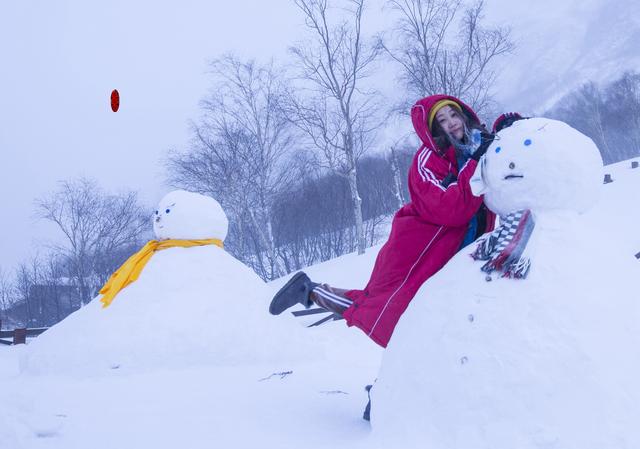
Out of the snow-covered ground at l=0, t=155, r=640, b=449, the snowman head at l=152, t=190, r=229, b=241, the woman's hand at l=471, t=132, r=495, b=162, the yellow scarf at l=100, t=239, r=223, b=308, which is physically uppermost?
the snowman head at l=152, t=190, r=229, b=241

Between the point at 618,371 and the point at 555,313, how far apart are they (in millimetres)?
274

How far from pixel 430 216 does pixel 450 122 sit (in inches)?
23.8

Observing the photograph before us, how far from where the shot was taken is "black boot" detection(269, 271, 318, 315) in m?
3.17

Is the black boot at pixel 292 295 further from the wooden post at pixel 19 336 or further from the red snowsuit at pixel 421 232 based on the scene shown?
the wooden post at pixel 19 336

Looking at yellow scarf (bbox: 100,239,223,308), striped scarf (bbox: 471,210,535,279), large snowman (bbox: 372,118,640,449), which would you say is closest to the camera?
large snowman (bbox: 372,118,640,449)

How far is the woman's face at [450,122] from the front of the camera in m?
2.67

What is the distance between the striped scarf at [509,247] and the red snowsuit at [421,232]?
243 millimetres

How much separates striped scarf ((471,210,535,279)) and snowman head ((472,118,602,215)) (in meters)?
0.11

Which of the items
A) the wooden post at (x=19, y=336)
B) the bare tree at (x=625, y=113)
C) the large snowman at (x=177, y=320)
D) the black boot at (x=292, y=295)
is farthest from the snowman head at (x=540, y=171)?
the bare tree at (x=625, y=113)

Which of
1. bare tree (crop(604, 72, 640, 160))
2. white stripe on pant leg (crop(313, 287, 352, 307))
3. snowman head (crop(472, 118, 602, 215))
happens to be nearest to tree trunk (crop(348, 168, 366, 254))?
white stripe on pant leg (crop(313, 287, 352, 307))

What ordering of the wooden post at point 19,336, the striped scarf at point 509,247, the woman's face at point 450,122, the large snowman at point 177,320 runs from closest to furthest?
the striped scarf at point 509,247
the woman's face at point 450,122
the large snowman at point 177,320
the wooden post at point 19,336

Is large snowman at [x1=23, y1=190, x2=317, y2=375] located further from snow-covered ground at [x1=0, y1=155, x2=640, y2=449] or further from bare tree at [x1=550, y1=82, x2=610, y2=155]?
bare tree at [x1=550, y1=82, x2=610, y2=155]

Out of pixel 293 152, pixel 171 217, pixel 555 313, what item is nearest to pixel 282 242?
pixel 293 152

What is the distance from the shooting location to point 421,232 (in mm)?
2508
